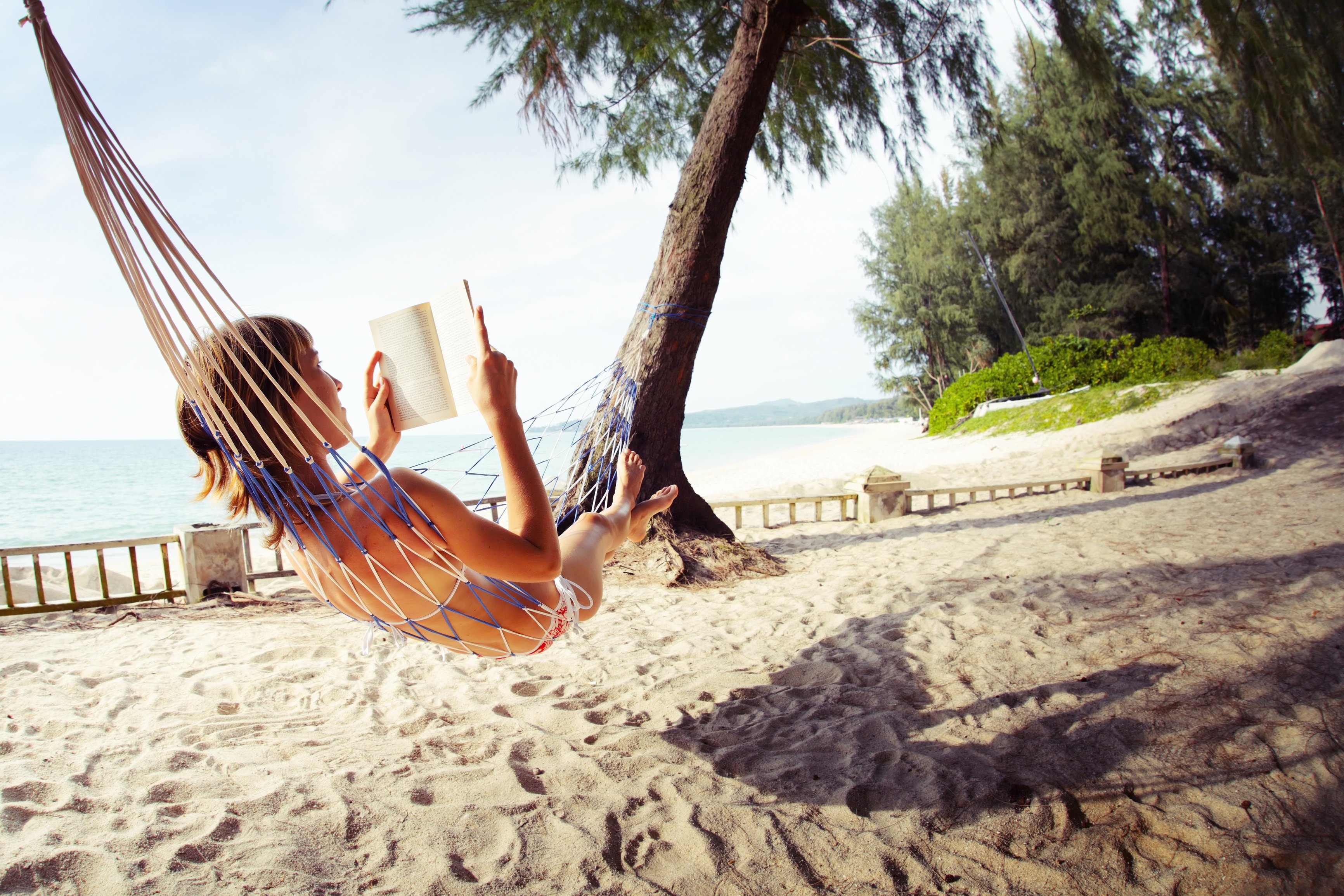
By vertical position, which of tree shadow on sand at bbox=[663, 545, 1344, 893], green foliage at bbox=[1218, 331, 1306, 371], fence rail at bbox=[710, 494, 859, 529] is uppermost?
green foliage at bbox=[1218, 331, 1306, 371]

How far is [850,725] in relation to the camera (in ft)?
5.69

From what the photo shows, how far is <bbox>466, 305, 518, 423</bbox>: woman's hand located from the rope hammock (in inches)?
6.8

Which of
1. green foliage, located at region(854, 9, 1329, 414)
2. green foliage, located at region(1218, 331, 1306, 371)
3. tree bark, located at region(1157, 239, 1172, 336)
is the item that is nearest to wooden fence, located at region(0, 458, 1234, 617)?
green foliage, located at region(1218, 331, 1306, 371)

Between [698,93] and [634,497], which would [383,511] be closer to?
[634,497]

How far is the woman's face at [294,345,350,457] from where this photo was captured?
1204 millimetres

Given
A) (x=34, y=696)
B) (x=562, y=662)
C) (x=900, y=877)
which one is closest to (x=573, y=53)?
(x=562, y=662)

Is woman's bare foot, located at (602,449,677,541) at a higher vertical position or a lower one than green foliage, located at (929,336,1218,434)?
lower

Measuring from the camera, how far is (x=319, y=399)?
3.91 ft

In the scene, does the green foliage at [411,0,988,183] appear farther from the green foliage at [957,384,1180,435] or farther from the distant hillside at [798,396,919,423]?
the distant hillside at [798,396,919,423]

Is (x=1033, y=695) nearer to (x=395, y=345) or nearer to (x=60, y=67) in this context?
(x=395, y=345)

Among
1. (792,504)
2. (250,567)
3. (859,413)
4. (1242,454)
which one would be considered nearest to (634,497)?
(250,567)

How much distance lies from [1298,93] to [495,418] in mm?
4635

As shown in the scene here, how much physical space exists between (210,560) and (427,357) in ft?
9.03

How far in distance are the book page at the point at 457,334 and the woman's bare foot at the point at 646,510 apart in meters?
0.71
